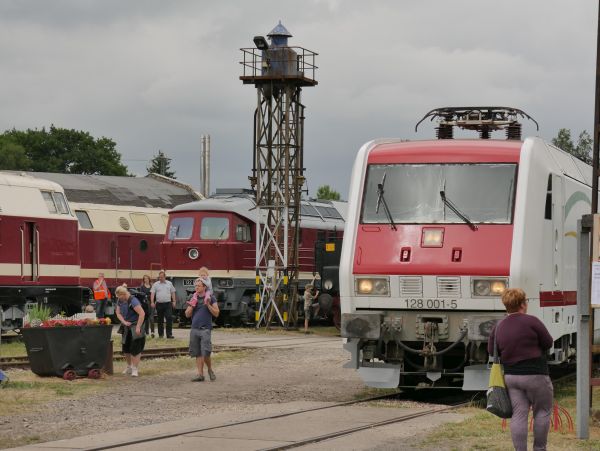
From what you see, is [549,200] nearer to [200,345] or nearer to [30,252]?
[200,345]

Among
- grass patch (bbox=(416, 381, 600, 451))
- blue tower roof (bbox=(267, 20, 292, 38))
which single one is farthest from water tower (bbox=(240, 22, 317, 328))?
grass patch (bbox=(416, 381, 600, 451))

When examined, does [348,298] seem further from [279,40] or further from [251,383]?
[279,40]

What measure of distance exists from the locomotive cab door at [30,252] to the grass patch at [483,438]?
1598 centimetres

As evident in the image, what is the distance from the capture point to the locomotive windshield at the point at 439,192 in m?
16.2

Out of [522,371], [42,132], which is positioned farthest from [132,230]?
[42,132]

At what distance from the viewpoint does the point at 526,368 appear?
35.1ft

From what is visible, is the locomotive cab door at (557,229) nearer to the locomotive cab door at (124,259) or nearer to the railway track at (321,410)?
the railway track at (321,410)

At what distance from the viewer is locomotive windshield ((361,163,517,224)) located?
16.2 metres

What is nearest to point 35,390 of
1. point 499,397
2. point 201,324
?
point 201,324

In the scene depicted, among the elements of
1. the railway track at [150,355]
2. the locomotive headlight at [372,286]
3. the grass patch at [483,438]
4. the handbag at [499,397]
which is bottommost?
the railway track at [150,355]

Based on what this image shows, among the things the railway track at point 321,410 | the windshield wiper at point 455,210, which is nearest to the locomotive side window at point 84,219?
the railway track at point 321,410

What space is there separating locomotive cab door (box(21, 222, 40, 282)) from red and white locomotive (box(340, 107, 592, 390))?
13.6 m

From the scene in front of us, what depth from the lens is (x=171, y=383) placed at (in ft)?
63.7

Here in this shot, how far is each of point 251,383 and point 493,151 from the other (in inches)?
232
